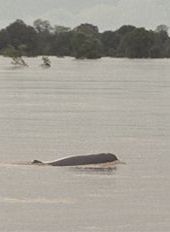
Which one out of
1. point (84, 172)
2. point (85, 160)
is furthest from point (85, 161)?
point (84, 172)

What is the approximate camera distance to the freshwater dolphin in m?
37.8

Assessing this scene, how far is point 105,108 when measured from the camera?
241 feet

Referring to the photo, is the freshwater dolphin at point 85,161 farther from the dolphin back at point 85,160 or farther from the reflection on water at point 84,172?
the reflection on water at point 84,172

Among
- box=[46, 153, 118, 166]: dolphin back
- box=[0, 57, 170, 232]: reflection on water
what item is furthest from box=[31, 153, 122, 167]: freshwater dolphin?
box=[0, 57, 170, 232]: reflection on water

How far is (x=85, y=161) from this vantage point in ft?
125

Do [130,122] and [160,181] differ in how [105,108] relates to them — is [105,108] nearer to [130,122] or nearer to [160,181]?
[130,122]

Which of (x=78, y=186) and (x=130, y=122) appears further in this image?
(x=130, y=122)

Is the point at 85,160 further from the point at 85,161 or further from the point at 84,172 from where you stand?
the point at 84,172

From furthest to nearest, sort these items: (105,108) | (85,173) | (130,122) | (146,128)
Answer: (105,108), (130,122), (146,128), (85,173)

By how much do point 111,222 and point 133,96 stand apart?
65049mm

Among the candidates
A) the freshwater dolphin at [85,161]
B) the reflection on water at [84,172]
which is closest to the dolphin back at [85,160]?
the freshwater dolphin at [85,161]

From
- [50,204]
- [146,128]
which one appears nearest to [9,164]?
[50,204]

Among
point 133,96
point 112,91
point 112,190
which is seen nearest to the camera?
point 112,190

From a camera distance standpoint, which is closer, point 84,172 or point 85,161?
point 84,172
